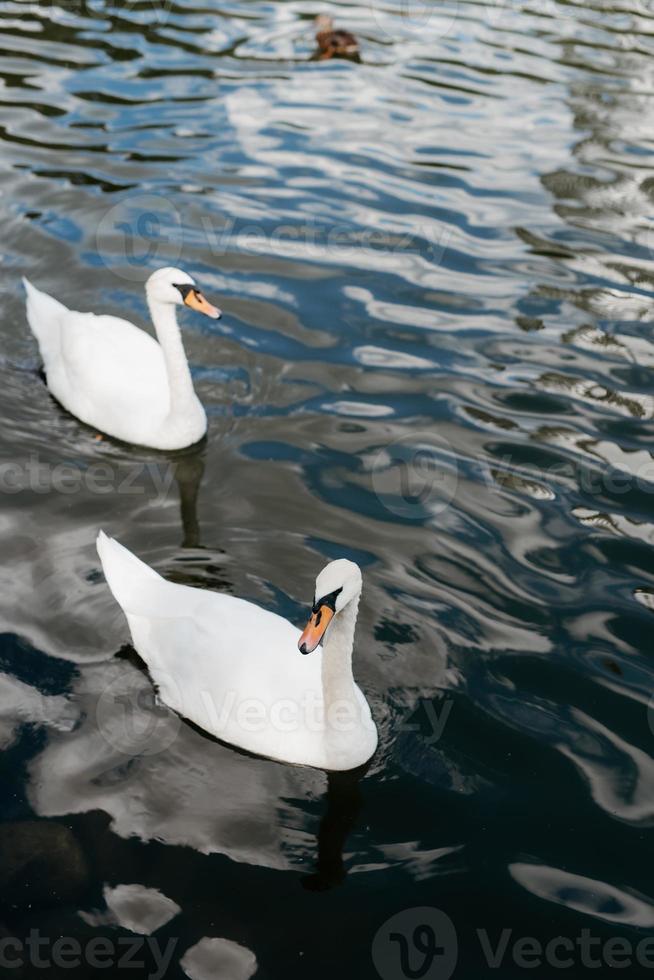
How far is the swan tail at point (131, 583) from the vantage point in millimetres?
6246

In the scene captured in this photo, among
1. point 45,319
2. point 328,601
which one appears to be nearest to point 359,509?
point 328,601

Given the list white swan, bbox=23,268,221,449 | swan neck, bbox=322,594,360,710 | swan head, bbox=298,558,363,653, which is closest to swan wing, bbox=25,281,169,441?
white swan, bbox=23,268,221,449

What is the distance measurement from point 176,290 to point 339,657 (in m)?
3.84

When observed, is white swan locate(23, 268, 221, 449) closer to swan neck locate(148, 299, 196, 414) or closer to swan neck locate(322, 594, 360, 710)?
swan neck locate(148, 299, 196, 414)

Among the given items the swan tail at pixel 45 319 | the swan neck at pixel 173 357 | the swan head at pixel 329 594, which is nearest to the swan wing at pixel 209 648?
the swan head at pixel 329 594

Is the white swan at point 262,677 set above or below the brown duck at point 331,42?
below

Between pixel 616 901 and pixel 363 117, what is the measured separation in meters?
12.3

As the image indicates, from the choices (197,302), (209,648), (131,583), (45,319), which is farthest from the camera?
(45,319)

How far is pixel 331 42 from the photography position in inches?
679

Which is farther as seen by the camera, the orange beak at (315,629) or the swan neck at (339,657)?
the swan neck at (339,657)

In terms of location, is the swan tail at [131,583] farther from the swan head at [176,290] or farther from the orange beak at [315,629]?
the swan head at [176,290]

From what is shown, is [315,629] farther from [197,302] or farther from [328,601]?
[197,302]

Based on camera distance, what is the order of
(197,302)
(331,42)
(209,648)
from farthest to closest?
(331,42) → (197,302) → (209,648)

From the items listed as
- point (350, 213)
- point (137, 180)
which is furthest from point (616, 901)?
point (137, 180)
